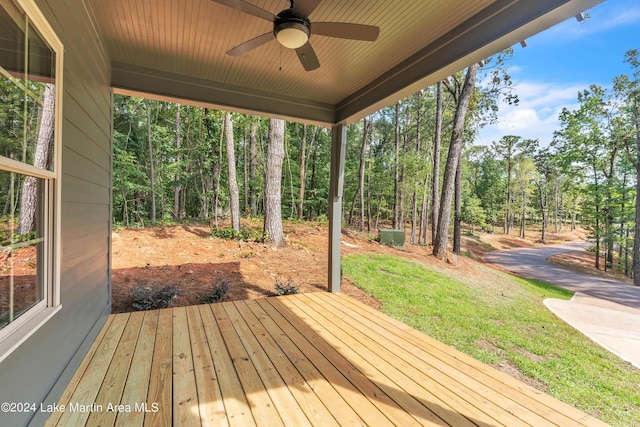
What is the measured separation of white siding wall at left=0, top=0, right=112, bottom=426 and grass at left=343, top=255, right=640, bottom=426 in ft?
12.6

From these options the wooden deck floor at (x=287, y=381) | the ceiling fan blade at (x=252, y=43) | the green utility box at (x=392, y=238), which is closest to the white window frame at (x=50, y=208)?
the wooden deck floor at (x=287, y=381)

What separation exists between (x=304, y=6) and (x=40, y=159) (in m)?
1.83

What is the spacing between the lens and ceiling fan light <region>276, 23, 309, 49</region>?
189 cm

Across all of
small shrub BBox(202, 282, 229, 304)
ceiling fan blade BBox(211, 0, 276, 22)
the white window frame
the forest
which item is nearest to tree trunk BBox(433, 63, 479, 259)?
the forest

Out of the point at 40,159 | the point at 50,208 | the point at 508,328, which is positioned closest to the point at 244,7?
the point at 40,159

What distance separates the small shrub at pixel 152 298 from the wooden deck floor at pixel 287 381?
517 millimetres

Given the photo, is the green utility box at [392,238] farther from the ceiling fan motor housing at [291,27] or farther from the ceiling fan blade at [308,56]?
the ceiling fan motor housing at [291,27]

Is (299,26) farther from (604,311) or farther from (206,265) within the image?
(604,311)

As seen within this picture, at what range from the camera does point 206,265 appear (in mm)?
4996

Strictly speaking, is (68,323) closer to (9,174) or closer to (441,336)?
(9,174)

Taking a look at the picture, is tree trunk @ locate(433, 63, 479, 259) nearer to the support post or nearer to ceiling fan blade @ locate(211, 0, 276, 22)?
the support post

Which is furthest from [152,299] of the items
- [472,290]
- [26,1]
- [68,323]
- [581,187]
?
[581,187]

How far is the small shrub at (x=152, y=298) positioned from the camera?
3471 mm

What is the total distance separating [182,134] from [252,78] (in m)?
10.8
